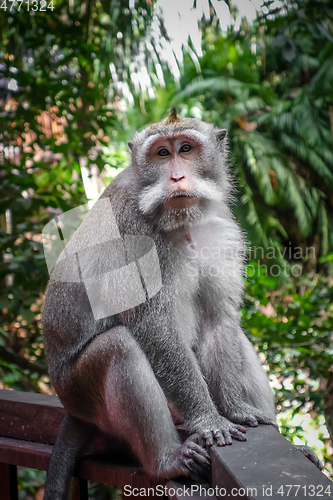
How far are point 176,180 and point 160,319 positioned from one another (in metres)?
0.55

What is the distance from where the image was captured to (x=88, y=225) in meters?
1.92

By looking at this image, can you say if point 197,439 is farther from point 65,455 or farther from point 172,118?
point 172,118

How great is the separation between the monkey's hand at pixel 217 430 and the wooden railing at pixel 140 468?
35 mm

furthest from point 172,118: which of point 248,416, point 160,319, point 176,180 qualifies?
point 248,416

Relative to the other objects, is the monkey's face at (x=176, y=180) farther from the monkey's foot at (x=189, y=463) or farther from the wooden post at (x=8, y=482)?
the wooden post at (x=8, y=482)

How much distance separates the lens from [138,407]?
1.57 meters

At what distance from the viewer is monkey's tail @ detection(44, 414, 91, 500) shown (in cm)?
172

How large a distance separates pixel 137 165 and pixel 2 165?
178 centimetres

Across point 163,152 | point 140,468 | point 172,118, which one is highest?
point 172,118

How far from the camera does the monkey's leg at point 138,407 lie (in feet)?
5.01

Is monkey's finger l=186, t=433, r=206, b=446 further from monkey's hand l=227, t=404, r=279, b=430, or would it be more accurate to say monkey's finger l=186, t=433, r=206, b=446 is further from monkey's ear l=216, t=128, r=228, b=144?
monkey's ear l=216, t=128, r=228, b=144

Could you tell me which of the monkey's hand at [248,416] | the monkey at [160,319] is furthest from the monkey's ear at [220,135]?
the monkey's hand at [248,416]

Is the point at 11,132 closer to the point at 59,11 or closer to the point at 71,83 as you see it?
the point at 71,83

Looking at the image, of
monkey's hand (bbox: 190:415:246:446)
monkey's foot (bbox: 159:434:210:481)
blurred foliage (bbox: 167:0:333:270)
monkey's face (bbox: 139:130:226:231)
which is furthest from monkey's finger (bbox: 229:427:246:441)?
blurred foliage (bbox: 167:0:333:270)
